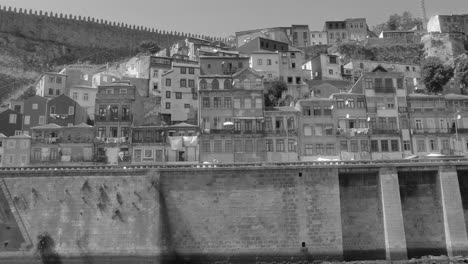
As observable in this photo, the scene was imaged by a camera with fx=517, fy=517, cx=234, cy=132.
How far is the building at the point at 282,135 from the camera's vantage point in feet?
157

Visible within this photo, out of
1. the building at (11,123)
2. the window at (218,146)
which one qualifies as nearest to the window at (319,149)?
the window at (218,146)

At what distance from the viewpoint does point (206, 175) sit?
3347 cm

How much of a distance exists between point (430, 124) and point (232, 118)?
19.3 metres

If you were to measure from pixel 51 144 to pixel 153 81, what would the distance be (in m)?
16.9

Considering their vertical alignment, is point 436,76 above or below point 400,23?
below

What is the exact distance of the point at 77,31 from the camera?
9106cm

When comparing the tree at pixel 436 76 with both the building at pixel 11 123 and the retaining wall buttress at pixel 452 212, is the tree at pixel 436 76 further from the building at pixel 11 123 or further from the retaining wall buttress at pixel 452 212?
the building at pixel 11 123

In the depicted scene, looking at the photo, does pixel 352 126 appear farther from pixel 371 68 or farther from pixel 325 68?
pixel 371 68

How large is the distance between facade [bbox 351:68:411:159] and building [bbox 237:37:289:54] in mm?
19177

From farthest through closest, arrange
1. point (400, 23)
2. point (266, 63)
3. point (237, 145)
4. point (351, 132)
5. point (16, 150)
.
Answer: point (400, 23), point (266, 63), point (351, 132), point (16, 150), point (237, 145)

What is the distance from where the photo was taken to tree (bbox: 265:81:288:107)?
57.1 metres

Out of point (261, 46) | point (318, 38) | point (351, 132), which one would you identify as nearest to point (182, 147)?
point (351, 132)

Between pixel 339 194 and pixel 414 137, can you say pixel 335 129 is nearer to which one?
pixel 414 137

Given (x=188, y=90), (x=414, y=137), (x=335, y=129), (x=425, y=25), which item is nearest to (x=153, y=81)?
(x=188, y=90)
